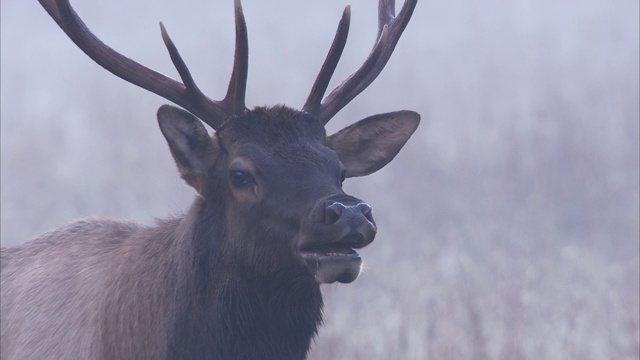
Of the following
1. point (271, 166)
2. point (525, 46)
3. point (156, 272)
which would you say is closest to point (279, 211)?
point (271, 166)

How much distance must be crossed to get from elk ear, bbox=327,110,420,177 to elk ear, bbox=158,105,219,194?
29.0 inches

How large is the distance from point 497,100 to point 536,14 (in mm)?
5663

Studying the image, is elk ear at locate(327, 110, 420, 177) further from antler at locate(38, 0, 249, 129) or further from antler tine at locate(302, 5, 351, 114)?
antler at locate(38, 0, 249, 129)

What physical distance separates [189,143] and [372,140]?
1.06m

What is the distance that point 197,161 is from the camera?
6.82 meters

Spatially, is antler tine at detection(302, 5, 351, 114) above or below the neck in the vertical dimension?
above

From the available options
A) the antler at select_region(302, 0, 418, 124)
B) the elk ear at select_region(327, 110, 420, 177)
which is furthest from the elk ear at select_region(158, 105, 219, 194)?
the elk ear at select_region(327, 110, 420, 177)

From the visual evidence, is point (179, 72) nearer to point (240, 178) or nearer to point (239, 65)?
point (239, 65)

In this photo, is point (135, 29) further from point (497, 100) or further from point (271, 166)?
point (271, 166)

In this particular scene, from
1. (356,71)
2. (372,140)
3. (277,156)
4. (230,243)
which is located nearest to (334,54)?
(356,71)

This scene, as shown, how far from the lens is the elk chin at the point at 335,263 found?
609 centimetres

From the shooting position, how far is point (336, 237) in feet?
19.8

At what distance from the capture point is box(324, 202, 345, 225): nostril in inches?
238

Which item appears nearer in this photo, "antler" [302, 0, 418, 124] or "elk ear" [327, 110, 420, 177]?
"antler" [302, 0, 418, 124]
